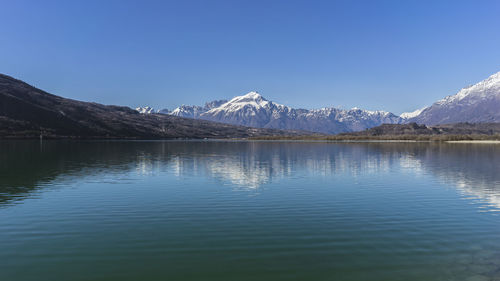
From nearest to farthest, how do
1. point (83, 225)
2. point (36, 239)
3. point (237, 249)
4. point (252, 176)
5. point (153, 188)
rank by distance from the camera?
point (237, 249) → point (36, 239) → point (83, 225) → point (153, 188) → point (252, 176)

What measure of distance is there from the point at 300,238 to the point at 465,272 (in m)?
9.38

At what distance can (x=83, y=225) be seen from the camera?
84.8 feet

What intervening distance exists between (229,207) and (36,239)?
16.1 metres

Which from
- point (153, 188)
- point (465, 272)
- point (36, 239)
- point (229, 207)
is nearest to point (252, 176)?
point (153, 188)

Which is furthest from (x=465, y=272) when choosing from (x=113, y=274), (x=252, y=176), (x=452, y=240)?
(x=252, y=176)

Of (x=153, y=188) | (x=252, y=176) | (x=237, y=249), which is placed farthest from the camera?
(x=252, y=176)

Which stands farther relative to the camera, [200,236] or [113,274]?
[200,236]

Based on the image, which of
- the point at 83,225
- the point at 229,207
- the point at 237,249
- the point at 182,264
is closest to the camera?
the point at 182,264

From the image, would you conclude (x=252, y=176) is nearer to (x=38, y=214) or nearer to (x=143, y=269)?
(x=38, y=214)

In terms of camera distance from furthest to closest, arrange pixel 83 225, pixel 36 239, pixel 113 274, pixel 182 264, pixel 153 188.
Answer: pixel 153 188 → pixel 83 225 → pixel 36 239 → pixel 182 264 → pixel 113 274

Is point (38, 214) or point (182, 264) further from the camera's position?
point (38, 214)

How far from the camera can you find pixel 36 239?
72.8 feet

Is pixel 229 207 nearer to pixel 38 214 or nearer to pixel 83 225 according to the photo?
pixel 83 225

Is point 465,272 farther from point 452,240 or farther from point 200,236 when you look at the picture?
point 200,236
